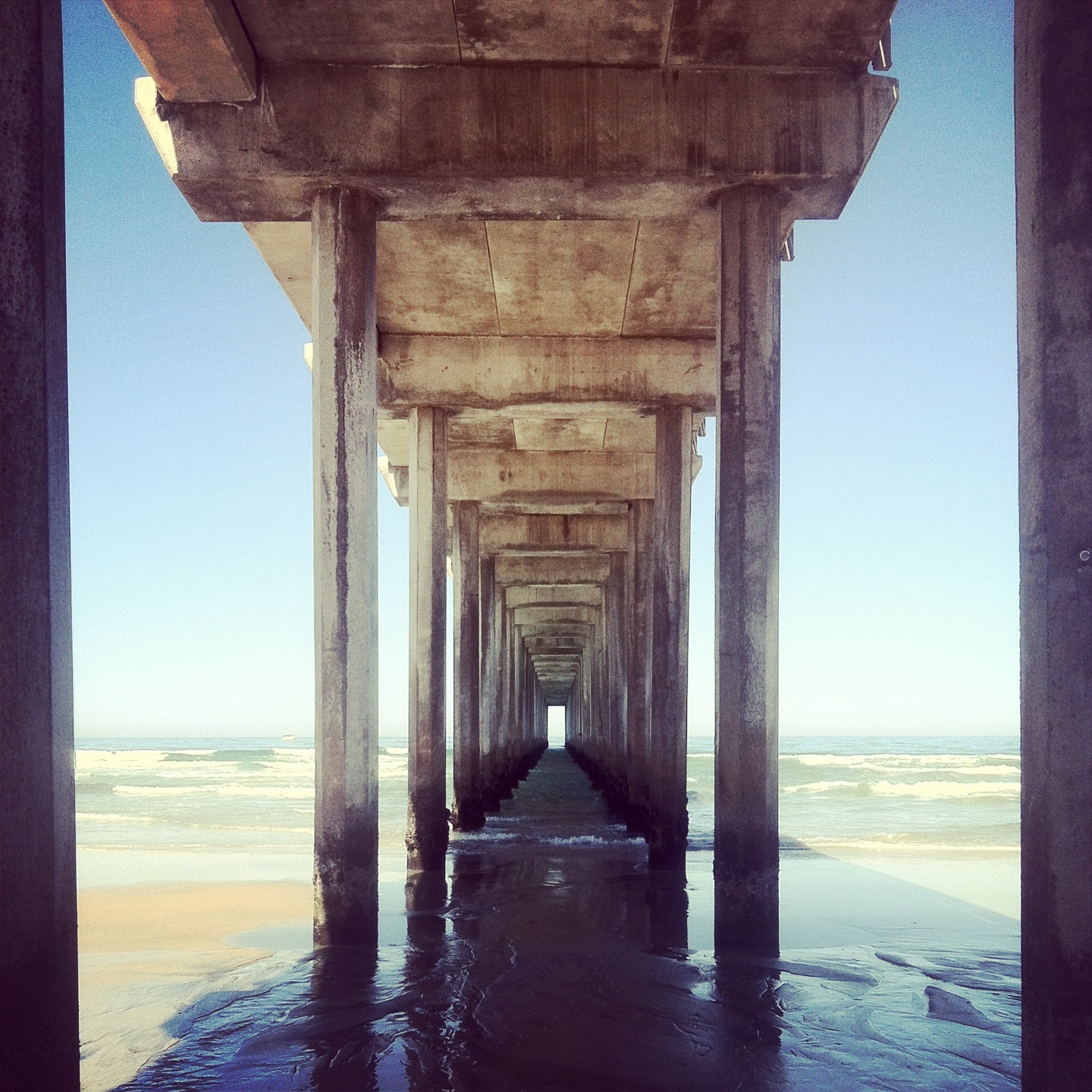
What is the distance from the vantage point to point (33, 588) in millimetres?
3076

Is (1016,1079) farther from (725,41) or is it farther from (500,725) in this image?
(500,725)

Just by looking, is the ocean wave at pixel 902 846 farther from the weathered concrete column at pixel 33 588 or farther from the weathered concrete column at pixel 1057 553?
the weathered concrete column at pixel 33 588

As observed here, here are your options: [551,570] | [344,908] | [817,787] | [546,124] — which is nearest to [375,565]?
[344,908]

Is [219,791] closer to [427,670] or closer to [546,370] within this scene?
[427,670]

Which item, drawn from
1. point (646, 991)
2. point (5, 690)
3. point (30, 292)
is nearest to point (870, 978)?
point (646, 991)

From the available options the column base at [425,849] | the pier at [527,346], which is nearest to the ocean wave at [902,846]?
the pier at [527,346]

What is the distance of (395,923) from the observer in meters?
7.95

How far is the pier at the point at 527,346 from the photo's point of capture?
10.2 ft

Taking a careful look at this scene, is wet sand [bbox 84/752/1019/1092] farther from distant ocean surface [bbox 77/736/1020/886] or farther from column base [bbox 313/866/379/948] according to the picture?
distant ocean surface [bbox 77/736/1020/886]

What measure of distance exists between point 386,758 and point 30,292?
5304 centimetres

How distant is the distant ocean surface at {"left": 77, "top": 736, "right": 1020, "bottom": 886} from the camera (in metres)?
13.1

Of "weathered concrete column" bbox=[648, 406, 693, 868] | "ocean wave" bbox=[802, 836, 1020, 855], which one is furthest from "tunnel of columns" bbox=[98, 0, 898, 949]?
"ocean wave" bbox=[802, 836, 1020, 855]

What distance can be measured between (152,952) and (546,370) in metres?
7.25

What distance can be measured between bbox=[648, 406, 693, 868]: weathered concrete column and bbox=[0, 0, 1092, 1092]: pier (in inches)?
1.8
